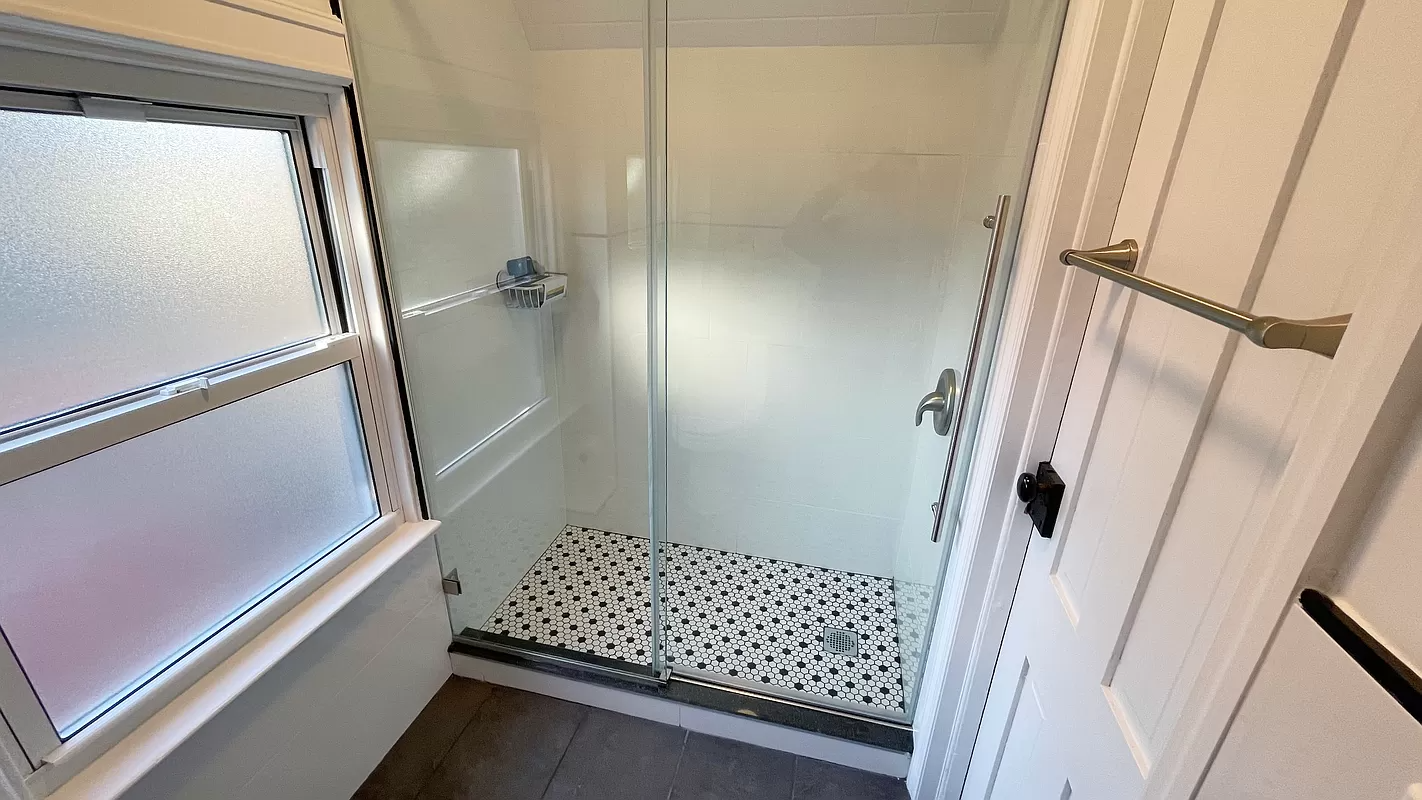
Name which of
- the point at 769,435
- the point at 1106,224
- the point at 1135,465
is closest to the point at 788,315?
the point at 769,435

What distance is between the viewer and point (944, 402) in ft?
4.76

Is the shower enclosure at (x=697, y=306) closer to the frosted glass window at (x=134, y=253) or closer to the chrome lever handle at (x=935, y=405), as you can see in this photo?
the chrome lever handle at (x=935, y=405)

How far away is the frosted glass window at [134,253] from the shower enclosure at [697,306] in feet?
0.80

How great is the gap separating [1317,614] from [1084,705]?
49 cm

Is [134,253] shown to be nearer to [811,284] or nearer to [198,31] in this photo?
[198,31]

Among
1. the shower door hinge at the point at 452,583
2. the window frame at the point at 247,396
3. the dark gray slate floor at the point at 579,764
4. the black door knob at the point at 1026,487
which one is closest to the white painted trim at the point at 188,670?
the window frame at the point at 247,396

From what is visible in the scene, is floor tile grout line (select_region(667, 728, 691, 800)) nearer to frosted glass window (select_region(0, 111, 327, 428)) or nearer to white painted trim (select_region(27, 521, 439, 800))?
white painted trim (select_region(27, 521, 439, 800))

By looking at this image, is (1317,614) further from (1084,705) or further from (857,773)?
(857,773)

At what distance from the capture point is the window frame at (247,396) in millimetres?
846

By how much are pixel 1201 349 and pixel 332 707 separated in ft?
5.74

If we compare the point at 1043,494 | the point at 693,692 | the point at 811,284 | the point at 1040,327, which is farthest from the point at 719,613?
the point at 1040,327

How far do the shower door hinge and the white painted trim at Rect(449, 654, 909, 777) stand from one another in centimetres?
21

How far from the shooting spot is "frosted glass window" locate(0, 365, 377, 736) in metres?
0.88

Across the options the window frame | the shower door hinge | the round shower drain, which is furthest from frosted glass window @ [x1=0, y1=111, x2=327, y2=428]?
the round shower drain
